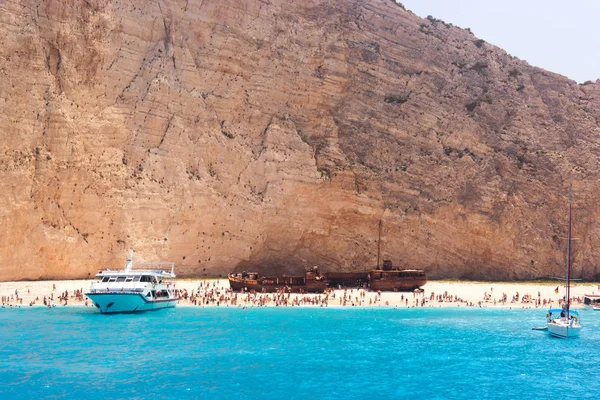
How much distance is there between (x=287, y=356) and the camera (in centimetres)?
2755

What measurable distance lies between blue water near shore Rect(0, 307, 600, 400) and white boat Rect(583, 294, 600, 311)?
689cm

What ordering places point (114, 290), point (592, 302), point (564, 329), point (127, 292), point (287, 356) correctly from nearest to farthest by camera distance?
point (287, 356) → point (564, 329) → point (127, 292) → point (114, 290) → point (592, 302)

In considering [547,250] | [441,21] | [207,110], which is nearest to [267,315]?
[207,110]

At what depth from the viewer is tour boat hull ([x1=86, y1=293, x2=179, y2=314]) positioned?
3853cm

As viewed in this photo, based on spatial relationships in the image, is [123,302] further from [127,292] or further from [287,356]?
[287,356]

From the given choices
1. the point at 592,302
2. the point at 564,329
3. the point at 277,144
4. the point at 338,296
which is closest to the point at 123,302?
the point at 338,296

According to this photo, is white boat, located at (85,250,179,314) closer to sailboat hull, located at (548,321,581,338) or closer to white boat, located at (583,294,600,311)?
sailboat hull, located at (548,321,581,338)

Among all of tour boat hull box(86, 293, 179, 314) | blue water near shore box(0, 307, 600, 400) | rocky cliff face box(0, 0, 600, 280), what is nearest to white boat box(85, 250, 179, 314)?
tour boat hull box(86, 293, 179, 314)

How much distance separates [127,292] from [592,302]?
34.9 m

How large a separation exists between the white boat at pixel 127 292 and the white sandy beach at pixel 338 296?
11.3 ft

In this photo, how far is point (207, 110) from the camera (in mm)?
57406

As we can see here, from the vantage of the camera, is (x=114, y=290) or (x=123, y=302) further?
(x=123, y=302)

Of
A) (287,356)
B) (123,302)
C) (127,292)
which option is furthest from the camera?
(123,302)

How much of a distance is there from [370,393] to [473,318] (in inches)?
804
